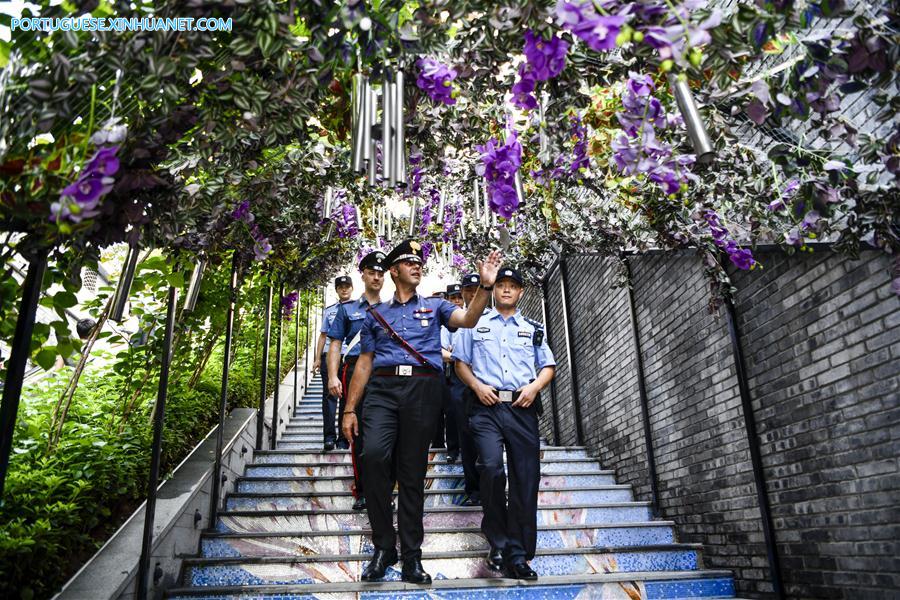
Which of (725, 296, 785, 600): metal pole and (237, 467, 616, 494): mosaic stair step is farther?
(237, 467, 616, 494): mosaic stair step

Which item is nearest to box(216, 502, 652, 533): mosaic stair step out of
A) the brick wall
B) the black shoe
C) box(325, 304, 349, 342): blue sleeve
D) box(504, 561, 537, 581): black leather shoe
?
the black shoe

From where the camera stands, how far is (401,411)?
3.70 m

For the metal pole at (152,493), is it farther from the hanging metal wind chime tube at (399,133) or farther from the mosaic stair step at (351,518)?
the hanging metal wind chime tube at (399,133)

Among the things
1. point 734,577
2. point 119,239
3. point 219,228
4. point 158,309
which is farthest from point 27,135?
point 734,577

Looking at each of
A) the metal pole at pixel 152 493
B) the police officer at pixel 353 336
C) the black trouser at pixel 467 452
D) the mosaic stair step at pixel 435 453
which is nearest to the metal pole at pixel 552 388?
the mosaic stair step at pixel 435 453

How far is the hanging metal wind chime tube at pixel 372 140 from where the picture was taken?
6.34 ft

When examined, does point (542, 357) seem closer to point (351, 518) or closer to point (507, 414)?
point (507, 414)

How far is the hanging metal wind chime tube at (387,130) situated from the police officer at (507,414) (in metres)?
2.28

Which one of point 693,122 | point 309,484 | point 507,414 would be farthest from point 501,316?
point 693,122

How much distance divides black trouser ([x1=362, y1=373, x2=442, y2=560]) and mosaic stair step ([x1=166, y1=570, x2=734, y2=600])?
0.83 ft

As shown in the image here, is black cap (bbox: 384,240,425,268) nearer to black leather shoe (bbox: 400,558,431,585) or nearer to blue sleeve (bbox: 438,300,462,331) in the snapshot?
blue sleeve (bbox: 438,300,462,331)

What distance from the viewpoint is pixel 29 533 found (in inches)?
109

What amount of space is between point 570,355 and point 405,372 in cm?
436

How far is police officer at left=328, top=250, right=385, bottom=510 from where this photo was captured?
4.78m
